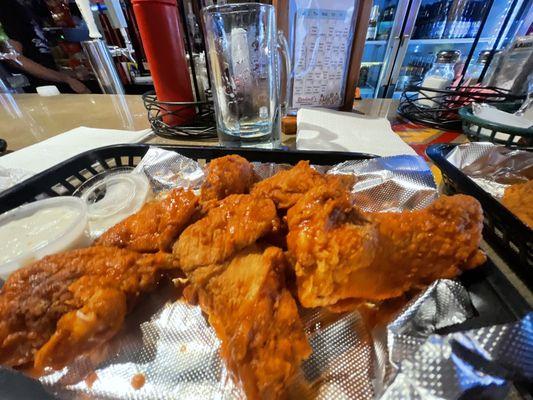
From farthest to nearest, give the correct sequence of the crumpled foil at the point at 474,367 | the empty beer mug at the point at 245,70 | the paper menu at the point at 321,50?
the paper menu at the point at 321,50, the empty beer mug at the point at 245,70, the crumpled foil at the point at 474,367

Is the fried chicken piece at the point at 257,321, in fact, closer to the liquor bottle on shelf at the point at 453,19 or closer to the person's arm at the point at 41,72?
the person's arm at the point at 41,72

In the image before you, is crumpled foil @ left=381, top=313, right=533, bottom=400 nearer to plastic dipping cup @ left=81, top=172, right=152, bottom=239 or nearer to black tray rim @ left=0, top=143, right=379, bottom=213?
black tray rim @ left=0, top=143, right=379, bottom=213

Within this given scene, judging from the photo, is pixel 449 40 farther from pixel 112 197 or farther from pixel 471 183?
pixel 112 197

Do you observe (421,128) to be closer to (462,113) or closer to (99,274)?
(462,113)

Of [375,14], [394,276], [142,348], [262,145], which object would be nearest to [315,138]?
[262,145]

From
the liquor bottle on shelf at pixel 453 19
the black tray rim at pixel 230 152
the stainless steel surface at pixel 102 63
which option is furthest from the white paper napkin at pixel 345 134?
the liquor bottle on shelf at pixel 453 19

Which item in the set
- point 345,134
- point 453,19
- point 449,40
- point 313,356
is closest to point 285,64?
point 345,134
